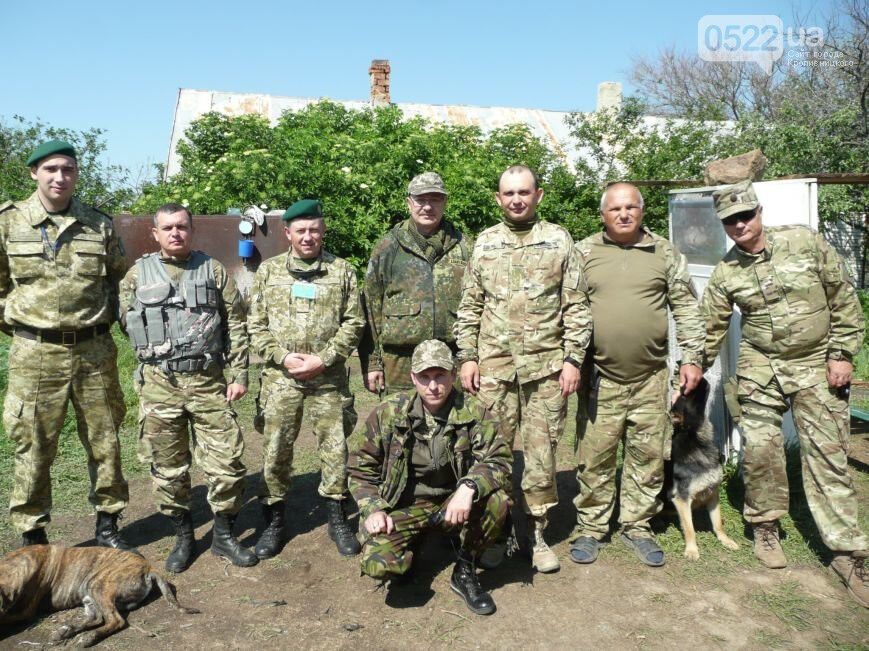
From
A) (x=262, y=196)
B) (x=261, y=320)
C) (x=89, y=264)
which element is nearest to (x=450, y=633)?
(x=261, y=320)

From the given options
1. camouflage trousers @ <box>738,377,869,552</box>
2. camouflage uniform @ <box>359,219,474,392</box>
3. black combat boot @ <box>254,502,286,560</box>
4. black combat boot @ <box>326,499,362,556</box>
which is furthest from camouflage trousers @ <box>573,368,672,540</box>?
black combat boot @ <box>254,502,286,560</box>

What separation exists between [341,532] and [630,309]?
217cm

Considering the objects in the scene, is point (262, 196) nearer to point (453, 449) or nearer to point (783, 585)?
point (453, 449)

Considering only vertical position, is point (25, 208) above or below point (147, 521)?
above

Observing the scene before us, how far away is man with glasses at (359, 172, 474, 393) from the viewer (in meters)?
4.24

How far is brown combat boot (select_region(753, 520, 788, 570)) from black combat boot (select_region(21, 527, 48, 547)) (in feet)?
13.6

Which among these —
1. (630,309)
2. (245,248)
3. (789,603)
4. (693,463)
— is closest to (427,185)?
(630,309)

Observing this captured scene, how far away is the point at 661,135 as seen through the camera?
39.3 ft

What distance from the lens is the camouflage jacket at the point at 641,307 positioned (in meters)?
3.81

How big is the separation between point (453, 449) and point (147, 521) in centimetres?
241

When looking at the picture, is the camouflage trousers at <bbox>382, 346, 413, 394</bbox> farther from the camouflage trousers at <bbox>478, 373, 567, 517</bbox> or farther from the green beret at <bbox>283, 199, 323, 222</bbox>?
the green beret at <bbox>283, 199, 323, 222</bbox>

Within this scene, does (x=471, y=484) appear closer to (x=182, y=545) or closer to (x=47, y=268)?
(x=182, y=545)

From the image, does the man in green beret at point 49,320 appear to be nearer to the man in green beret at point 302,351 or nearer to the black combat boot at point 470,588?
the man in green beret at point 302,351

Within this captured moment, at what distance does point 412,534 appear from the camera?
3555mm
